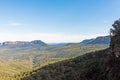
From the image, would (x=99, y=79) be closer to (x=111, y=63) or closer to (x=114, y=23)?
(x=111, y=63)

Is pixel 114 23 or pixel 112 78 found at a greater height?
pixel 114 23

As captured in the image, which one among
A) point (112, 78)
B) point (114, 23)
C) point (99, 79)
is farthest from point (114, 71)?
point (114, 23)

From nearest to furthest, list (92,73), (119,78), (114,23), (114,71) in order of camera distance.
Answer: (119,78) < (114,71) < (114,23) < (92,73)

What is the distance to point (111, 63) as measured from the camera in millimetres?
143625

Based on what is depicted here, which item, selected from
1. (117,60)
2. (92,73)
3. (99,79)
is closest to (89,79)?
(92,73)

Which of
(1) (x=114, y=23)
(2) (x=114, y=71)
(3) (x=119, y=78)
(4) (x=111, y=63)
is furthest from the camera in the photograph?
(1) (x=114, y=23)

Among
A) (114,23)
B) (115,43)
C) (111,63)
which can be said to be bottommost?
(111,63)

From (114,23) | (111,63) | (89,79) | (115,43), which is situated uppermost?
(114,23)

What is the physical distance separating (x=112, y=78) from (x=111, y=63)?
50.3 feet

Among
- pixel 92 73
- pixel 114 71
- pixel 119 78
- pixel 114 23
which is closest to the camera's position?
pixel 119 78

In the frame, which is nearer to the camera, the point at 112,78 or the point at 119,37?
the point at 112,78

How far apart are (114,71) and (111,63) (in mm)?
11143

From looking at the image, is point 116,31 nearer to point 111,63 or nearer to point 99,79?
point 111,63

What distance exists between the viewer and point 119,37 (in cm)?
14662
